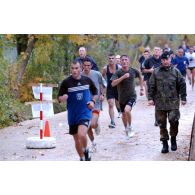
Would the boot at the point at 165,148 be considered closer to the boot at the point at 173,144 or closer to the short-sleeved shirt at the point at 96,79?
the boot at the point at 173,144

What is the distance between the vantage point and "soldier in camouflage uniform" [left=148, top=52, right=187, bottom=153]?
35.9 feet

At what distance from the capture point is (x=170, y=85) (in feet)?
36.0

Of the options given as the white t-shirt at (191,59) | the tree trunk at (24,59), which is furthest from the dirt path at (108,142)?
the white t-shirt at (191,59)

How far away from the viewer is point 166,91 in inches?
433

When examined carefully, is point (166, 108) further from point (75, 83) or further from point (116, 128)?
point (116, 128)

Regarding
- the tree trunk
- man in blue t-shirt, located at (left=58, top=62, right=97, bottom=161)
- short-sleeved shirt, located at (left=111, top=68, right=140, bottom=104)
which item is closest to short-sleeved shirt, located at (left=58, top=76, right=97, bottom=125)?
man in blue t-shirt, located at (left=58, top=62, right=97, bottom=161)

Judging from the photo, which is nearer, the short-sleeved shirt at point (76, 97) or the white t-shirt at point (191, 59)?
the short-sleeved shirt at point (76, 97)

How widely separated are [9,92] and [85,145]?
858 cm

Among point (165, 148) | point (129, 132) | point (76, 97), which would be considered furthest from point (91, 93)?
point (129, 132)

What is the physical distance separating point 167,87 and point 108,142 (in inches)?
96.2

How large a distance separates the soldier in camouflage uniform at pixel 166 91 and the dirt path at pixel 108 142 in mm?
669

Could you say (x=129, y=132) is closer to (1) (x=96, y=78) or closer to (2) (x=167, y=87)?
(1) (x=96, y=78)

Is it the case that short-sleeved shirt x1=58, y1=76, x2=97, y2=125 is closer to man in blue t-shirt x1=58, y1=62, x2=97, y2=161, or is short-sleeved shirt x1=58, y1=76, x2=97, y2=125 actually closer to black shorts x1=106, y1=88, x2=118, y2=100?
man in blue t-shirt x1=58, y1=62, x2=97, y2=161

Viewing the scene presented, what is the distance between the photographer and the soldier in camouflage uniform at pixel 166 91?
1095 centimetres
